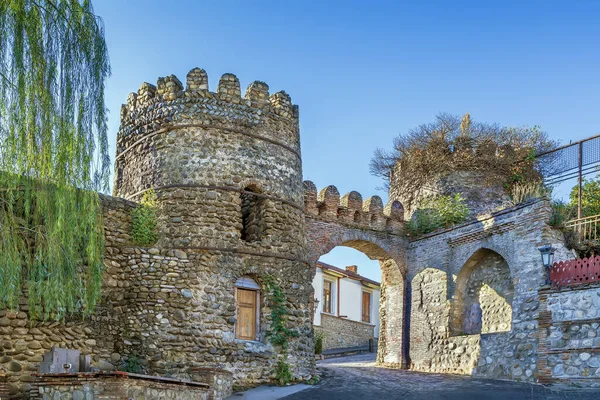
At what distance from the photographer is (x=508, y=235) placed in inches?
649

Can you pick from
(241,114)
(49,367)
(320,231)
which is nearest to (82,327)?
(49,367)

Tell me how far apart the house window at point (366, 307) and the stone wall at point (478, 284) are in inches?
444

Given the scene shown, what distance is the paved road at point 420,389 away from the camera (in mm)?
13214

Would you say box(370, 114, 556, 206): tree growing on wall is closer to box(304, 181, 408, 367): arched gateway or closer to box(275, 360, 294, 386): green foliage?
box(304, 181, 408, 367): arched gateway

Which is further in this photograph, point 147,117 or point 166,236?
point 147,117

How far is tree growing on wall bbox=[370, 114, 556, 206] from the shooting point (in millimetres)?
19922

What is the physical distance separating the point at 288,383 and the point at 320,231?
4.55 m

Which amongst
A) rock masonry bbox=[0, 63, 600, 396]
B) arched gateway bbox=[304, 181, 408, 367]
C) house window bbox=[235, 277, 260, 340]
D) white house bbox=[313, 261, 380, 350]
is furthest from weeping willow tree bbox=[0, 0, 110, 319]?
white house bbox=[313, 261, 380, 350]

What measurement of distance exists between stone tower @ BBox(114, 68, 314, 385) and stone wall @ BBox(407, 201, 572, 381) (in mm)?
3748

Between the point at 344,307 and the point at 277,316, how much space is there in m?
14.8

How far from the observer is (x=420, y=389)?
14633 millimetres

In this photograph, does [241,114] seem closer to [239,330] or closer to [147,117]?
[147,117]

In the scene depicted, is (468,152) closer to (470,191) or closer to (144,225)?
(470,191)

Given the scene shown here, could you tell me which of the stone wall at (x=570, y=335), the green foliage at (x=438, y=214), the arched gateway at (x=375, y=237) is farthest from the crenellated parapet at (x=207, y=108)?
the stone wall at (x=570, y=335)
